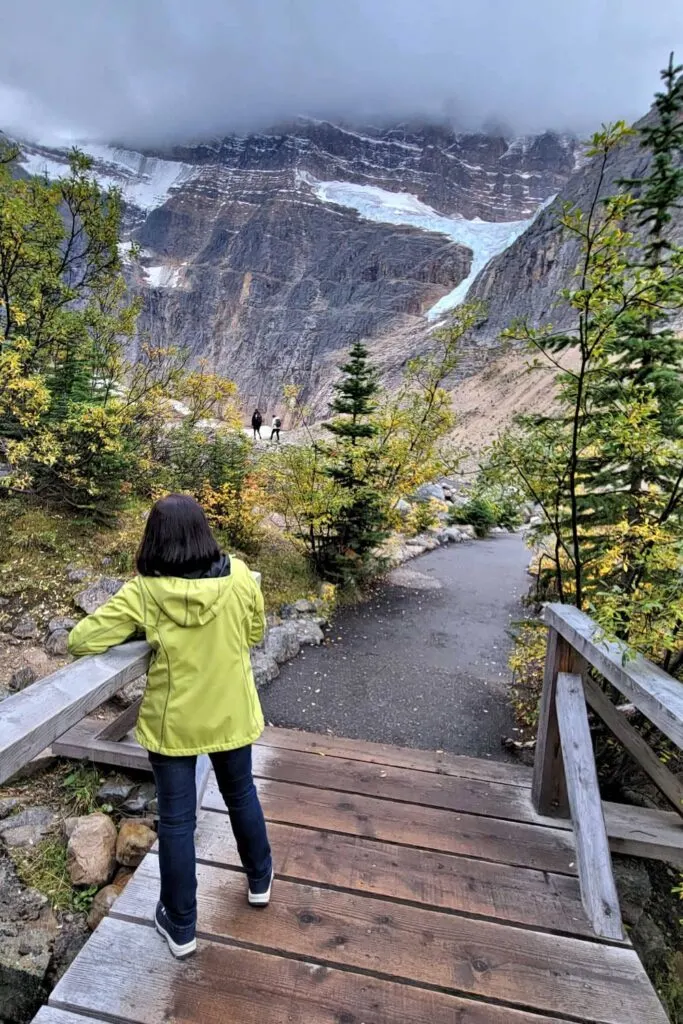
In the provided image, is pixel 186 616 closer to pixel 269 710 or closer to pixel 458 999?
pixel 458 999

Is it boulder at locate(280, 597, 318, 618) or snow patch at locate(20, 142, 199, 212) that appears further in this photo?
snow patch at locate(20, 142, 199, 212)

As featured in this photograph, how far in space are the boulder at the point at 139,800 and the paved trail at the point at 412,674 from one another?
5.44 ft

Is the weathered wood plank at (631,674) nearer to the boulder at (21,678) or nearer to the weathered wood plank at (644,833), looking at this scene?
the weathered wood plank at (644,833)

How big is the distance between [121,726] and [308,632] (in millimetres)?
3105

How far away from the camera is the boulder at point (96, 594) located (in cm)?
482

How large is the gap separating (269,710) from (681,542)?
3701 millimetres

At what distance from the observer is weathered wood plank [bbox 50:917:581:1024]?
1.62m

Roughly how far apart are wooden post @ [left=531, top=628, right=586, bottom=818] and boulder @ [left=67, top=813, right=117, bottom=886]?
7.40ft

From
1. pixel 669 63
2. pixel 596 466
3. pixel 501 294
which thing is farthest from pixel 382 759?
pixel 501 294

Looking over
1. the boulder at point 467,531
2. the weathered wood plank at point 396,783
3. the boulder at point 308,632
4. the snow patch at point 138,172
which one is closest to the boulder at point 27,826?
the weathered wood plank at point 396,783

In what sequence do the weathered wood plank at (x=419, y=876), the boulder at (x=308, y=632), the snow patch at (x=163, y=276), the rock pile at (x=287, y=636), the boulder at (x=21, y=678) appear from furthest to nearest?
the snow patch at (x=163, y=276), the boulder at (x=308, y=632), the rock pile at (x=287, y=636), the boulder at (x=21, y=678), the weathered wood plank at (x=419, y=876)

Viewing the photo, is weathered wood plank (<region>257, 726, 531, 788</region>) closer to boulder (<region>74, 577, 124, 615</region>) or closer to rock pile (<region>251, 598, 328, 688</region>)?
rock pile (<region>251, 598, 328, 688</region>)

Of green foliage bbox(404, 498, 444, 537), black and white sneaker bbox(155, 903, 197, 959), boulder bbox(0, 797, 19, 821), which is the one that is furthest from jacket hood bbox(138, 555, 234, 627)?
green foliage bbox(404, 498, 444, 537)

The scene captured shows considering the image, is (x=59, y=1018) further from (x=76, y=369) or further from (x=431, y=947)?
(x=76, y=369)
